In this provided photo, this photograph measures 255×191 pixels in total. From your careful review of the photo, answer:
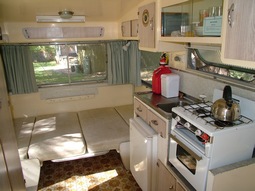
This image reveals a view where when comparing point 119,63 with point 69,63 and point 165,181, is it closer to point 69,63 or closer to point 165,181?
point 69,63

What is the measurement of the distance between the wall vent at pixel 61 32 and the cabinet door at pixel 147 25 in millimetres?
1417

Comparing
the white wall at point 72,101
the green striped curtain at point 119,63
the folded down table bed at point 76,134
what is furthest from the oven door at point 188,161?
the white wall at point 72,101

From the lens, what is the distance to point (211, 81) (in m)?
1.84

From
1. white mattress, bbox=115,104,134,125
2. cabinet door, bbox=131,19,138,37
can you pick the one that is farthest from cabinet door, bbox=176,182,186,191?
cabinet door, bbox=131,19,138,37

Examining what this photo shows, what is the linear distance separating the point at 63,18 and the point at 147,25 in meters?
1.51

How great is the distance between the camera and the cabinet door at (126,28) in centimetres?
294

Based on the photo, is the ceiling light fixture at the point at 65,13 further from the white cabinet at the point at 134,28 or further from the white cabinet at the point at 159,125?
the white cabinet at the point at 159,125

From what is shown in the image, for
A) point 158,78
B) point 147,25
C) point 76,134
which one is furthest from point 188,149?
point 76,134

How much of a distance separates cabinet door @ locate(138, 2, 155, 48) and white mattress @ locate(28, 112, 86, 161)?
1437 millimetres

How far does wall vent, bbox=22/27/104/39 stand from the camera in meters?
3.22

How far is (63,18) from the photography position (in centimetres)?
303

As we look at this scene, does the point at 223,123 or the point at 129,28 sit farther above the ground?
the point at 129,28

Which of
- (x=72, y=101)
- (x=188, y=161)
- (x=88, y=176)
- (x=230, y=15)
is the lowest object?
(x=88, y=176)

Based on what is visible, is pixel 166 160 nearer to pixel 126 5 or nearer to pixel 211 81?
pixel 211 81
